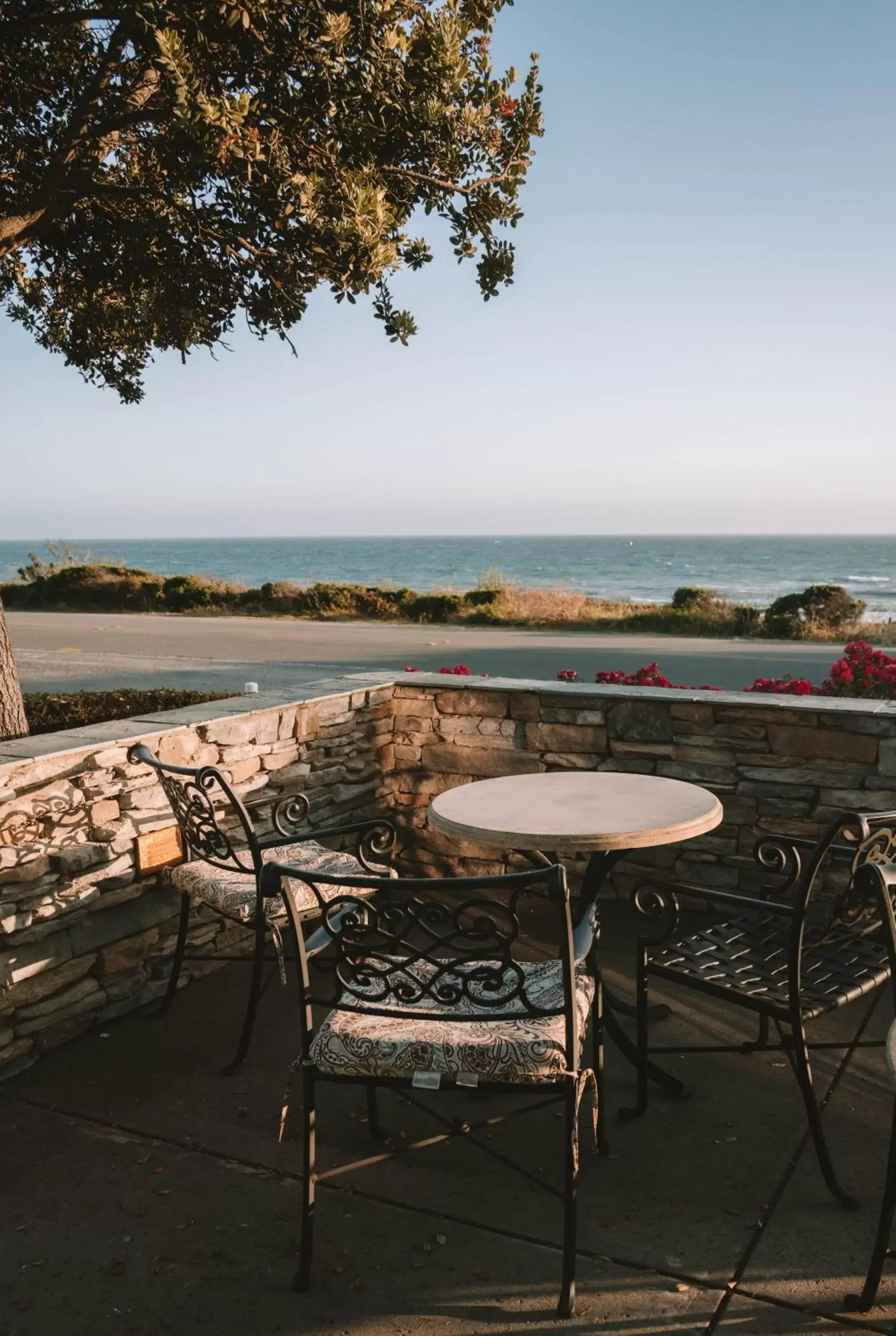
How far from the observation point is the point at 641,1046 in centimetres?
288

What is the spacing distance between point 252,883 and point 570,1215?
1.61 m

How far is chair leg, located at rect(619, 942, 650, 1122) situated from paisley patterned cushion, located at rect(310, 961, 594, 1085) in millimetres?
605

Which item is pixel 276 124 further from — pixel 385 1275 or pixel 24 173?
pixel 385 1275

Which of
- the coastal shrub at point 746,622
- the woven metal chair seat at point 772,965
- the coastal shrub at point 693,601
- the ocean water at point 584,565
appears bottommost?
the ocean water at point 584,565

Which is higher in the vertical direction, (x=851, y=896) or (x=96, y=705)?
(x=851, y=896)

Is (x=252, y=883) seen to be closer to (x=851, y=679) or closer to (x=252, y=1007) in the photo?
(x=252, y=1007)

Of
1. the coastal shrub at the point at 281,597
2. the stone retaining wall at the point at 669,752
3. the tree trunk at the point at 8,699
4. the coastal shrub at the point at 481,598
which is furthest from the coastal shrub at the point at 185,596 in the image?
the stone retaining wall at the point at 669,752

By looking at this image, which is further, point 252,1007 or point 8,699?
point 8,699

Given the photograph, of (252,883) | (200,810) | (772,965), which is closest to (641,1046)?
(772,965)

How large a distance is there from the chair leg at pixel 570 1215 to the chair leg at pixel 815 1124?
2.25 feet

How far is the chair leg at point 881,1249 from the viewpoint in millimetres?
2033

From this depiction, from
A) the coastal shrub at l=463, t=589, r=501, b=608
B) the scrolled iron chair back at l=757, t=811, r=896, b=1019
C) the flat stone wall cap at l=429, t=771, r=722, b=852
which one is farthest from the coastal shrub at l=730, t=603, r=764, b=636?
the scrolled iron chair back at l=757, t=811, r=896, b=1019

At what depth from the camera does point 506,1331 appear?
6.57ft

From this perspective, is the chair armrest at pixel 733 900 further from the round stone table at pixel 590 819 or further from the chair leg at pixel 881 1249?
the chair leg at pixel 881 1249
